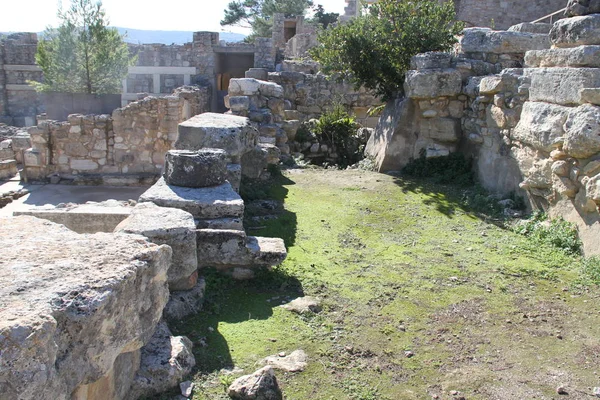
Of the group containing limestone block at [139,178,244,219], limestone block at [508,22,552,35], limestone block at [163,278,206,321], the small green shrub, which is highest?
limestone block at [508,22,552,35]

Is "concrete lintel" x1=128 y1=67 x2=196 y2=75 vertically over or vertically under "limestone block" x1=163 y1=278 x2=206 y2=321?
over

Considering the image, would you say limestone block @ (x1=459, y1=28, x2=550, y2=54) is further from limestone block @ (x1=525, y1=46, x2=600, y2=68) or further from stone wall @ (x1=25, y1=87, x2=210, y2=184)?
stone wall @ (x1=25, y1=87, x2=210, y2=184)

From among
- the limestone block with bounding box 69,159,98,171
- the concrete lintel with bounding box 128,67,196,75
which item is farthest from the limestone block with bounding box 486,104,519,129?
the concrete lintel with bounding box 128,67,196,75

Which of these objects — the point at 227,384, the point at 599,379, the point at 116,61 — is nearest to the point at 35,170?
the point at 116,61

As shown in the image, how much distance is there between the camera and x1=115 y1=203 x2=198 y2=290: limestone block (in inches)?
157

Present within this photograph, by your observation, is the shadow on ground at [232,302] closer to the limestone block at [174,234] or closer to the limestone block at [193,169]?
the limestone block at [174,234]

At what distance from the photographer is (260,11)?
169 ft

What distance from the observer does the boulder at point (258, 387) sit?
3.18 m

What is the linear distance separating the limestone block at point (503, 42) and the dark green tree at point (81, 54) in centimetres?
1243

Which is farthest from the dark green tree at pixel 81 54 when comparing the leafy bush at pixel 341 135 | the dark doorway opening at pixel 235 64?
the leafy bush at pixel 341 135

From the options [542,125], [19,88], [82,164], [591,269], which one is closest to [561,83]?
[542,125]

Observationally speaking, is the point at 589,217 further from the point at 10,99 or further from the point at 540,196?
the point at 10,99

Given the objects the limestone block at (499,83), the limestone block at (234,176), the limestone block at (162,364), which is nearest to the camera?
the limestone block at (162,364)

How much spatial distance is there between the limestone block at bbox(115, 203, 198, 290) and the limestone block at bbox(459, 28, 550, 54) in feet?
19.9
